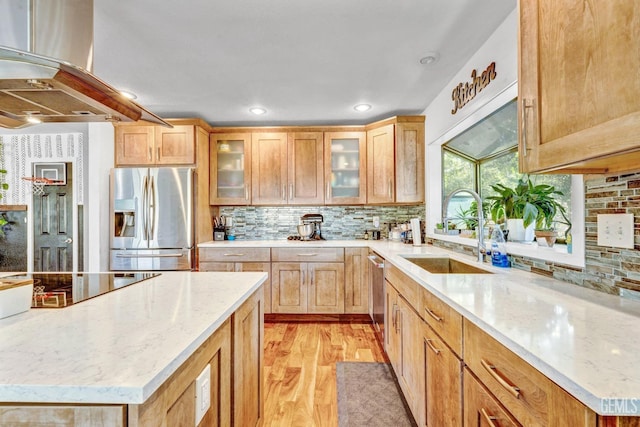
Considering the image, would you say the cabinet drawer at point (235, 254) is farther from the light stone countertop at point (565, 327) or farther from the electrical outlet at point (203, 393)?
the electrical outlet at point (203, 393)

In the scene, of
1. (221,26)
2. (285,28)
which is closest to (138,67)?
(221,26)

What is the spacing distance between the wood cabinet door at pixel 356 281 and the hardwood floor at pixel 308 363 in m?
0.22

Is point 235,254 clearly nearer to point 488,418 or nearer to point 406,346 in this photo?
point 406,346

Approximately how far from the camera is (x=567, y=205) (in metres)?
1.82

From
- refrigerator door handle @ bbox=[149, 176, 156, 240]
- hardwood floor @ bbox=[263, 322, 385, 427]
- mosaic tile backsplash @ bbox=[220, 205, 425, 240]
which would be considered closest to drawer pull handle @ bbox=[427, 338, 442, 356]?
hardwood floor @ bbox=[263, 322, 385, 427]

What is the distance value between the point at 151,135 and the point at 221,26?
204cm

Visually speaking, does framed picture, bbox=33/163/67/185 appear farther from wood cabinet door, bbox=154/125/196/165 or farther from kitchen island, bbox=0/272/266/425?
kitchen island, bbox=0/272/266/425

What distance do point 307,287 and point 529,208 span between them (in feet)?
7.21

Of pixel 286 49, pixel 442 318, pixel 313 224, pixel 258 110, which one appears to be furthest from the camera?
pixel 313 224

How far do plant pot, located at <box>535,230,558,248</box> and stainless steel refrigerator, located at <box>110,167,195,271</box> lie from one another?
3092mm

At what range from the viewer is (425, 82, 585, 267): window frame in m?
1.28

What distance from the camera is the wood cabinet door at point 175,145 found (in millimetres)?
3316

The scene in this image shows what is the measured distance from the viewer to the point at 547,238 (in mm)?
1733

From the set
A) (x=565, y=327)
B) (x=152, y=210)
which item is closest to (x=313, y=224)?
(x=152, y=210)
